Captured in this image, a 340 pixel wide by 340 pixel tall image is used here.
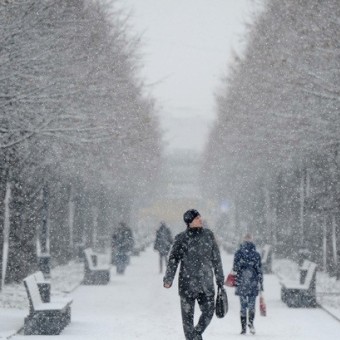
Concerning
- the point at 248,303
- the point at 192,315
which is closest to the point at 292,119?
the point at 248,303

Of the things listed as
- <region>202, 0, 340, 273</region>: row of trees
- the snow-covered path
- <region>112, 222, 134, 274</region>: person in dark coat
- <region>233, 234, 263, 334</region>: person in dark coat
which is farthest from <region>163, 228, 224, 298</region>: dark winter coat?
<region>112, 222, 134, 274</region>: person in dark coat

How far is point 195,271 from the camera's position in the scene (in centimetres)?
1275

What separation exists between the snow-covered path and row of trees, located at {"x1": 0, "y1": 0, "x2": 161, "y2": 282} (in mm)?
2745

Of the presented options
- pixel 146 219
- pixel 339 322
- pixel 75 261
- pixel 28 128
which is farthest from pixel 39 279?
pixel 146 219

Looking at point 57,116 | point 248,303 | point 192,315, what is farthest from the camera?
point 57,116

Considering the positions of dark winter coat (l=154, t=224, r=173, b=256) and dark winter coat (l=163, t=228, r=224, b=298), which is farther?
dark winter coat (l=154, t=224, r=173, b=256)

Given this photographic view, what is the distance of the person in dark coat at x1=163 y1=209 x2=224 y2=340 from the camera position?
1266 cm

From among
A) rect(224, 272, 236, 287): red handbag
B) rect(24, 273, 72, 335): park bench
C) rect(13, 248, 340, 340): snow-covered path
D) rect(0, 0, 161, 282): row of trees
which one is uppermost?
rect(0, 0, 161, 282): row of trees

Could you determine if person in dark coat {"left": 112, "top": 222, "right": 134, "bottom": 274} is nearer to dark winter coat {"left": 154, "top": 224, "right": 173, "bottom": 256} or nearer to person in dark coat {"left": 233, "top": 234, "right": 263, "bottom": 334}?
dark winter coat {"left": 154, "top": 224, "right": 173, "bottom": 256}

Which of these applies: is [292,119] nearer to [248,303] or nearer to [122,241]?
[122,241]

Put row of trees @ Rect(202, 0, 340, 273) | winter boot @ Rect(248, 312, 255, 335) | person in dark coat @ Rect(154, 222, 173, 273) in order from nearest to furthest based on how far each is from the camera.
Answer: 1. winter boot @ Rect(248, 312, 255, 335)
2. row of trees @ Rect(202, 0, 340, 273)
3. person in dark coat @ Rect(154, 222, 173, 273)

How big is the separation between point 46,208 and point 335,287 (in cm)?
770

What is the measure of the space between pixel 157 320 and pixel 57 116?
498 centimetres

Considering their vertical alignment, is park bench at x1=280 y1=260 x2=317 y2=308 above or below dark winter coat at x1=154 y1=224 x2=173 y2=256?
below
